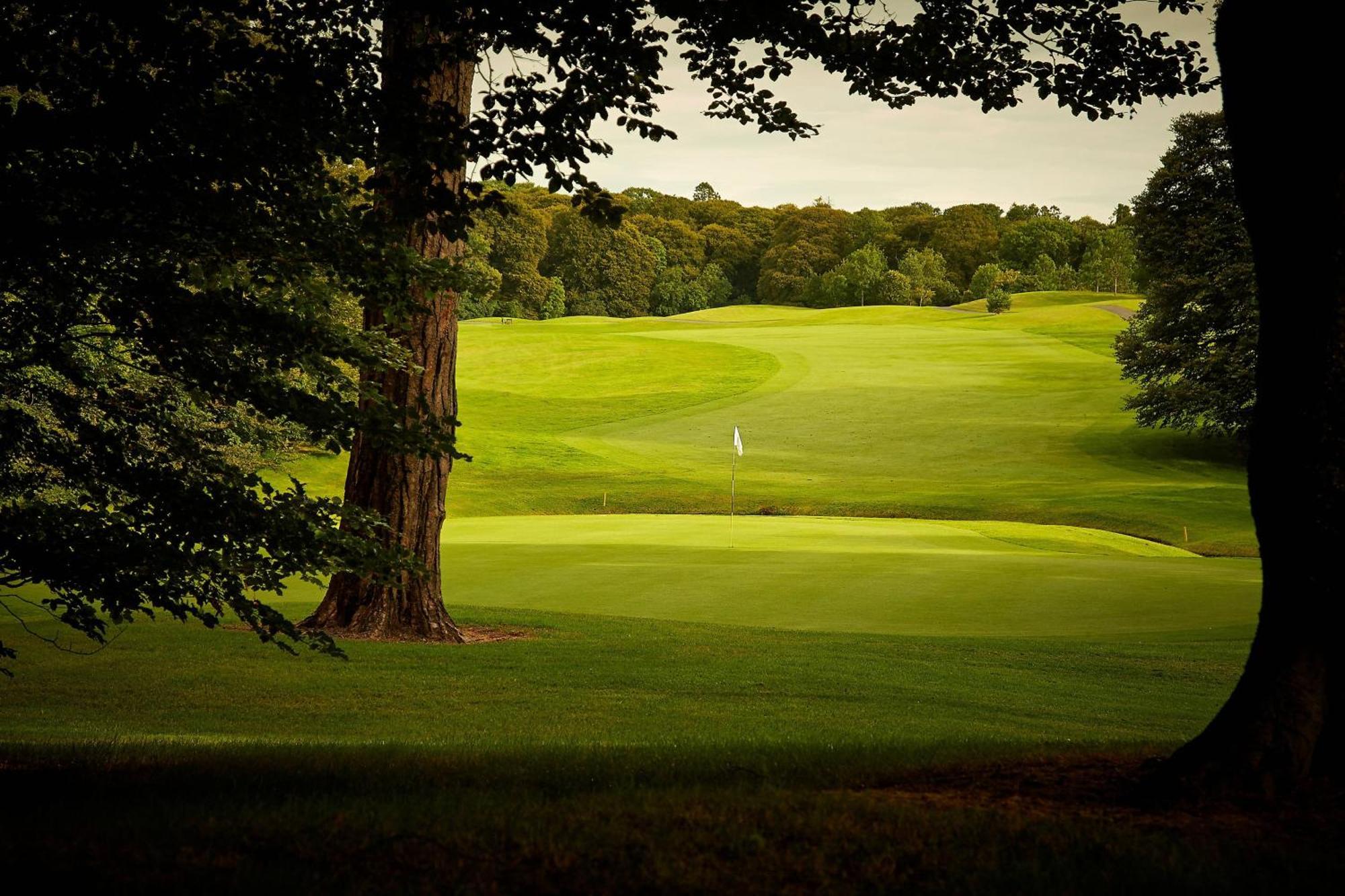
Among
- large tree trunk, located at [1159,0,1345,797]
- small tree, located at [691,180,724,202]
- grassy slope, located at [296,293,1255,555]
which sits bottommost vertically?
grassy slope, located at [296,293,1255,555]

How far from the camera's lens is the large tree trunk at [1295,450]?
5.16 metres

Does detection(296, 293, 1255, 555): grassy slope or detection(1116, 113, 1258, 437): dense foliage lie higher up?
detection(1116, 113, 1258, 437): dense foliage

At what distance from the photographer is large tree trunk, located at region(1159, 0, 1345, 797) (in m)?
5.16

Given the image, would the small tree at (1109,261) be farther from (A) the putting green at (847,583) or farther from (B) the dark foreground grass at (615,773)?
(B) the dark foreground grass at (615,773)

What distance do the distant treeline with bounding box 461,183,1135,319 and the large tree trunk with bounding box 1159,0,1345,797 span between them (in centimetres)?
8895

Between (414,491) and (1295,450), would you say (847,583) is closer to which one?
(414,491)

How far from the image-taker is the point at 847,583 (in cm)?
1758

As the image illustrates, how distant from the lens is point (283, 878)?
3.94 meters

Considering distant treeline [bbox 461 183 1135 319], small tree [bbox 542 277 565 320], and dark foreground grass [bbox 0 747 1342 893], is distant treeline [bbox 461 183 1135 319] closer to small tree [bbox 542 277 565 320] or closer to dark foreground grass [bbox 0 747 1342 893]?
small tree [bbox 542 277 565 320]

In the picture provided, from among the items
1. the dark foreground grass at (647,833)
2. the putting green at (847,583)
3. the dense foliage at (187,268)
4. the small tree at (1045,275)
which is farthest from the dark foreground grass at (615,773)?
the small tree at (1045,275)

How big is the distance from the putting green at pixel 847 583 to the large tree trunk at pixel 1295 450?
937cm

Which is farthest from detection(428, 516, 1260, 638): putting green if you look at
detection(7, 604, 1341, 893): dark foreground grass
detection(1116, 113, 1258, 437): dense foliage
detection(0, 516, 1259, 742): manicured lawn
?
detection(1116, 113, 1258, 437): dense foliage

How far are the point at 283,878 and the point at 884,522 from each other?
27429mm

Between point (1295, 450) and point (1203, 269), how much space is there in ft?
109
